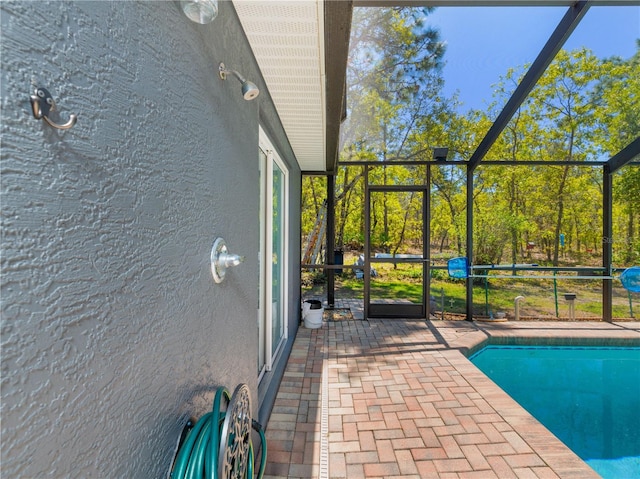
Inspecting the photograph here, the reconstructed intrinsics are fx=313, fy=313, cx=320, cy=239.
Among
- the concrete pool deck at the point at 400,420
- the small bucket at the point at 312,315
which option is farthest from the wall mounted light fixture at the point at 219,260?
the small bucket at the point at 312,315

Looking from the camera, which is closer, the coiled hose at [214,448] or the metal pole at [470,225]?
the coiled hose at [214,448]

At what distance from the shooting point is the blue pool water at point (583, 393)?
271 cm

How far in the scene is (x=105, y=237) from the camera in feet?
2.09

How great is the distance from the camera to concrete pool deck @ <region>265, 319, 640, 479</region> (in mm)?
2021

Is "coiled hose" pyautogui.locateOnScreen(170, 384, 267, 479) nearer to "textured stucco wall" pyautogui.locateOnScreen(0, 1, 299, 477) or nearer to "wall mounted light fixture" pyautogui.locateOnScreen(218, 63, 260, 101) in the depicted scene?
"textured stucco wall" pyautogui.locateOnScreen(0, 1, 299, 477)

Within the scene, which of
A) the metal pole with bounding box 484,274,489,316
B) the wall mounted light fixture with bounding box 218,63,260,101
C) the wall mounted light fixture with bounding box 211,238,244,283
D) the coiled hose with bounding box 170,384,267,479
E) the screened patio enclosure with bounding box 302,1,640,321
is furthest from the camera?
the metal pole with bounding box 484,274,489,316

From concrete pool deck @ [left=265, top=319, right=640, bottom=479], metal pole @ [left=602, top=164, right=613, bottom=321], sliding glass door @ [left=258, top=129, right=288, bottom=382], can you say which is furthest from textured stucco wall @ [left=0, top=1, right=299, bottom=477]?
metal pole @ [left=602, top=164, right=613, bottom=321]

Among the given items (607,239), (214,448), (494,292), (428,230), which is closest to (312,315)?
(428,230)

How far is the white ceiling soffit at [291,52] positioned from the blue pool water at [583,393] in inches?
146

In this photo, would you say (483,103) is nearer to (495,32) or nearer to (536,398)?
(495,32)

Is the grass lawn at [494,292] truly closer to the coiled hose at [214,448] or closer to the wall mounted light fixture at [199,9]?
the coiled hose at [214,448]

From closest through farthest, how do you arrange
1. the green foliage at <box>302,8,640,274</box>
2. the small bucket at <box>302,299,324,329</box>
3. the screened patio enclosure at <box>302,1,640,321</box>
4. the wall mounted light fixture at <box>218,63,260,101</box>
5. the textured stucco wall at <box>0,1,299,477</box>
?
the textured stucco wall at <box>0,1,299,477</box>, the wall mounted light fixture at <box>218,63,260,101</box>, the green foliage at <box>302,8,640,274</box>, the small bucket at <box>302,299,324,329</box>, the screened patio enclosure at <box>302,1,640,321</box>

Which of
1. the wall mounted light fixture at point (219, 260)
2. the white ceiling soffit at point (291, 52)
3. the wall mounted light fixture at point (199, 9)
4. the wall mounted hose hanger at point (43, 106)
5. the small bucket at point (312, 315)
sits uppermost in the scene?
the white ceiling soffit at point (291, 52)

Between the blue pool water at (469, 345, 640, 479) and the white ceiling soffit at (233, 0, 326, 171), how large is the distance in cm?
371
